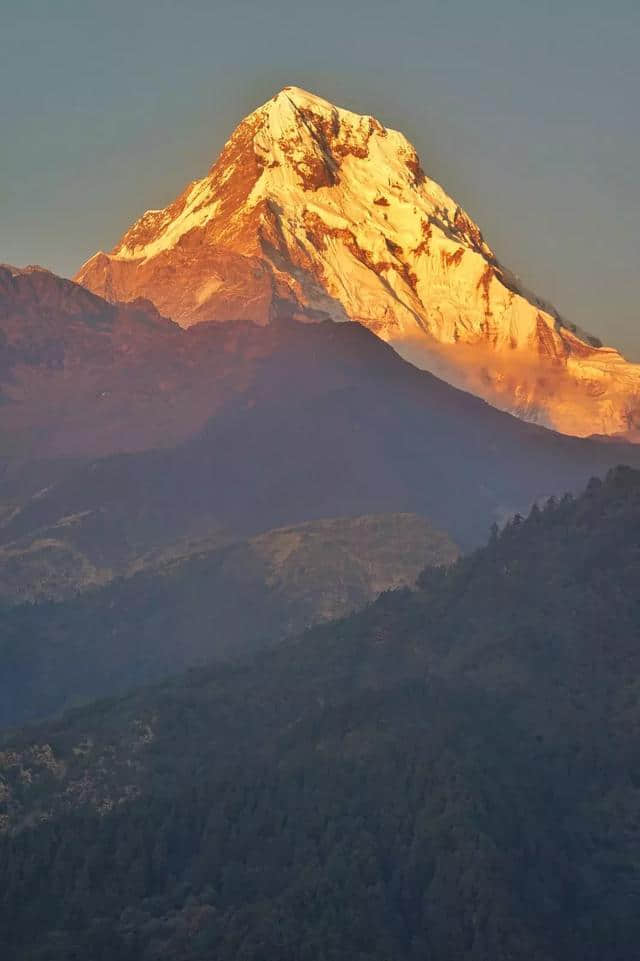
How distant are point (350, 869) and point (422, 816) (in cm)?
948

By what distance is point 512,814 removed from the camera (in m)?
198

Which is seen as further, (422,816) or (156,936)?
(422,816)

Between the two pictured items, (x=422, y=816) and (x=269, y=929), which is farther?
(x=422, y=816)

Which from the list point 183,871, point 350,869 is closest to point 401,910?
point 350,869

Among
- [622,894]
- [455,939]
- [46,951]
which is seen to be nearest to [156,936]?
[46,951]

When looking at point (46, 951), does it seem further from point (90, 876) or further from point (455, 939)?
point (455, 939)

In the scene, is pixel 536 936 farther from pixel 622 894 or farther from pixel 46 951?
pixel 46 951

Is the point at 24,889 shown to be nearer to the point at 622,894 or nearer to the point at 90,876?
the point at 90,876

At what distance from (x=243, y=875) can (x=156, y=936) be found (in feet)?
34.2

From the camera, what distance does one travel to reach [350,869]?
192125mm

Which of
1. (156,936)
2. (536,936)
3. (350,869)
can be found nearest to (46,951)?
(156,936)

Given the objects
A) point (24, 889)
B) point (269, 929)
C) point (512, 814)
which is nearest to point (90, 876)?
point (24, 889)

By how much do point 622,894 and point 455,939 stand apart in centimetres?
1574

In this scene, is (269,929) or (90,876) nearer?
(269,929)
